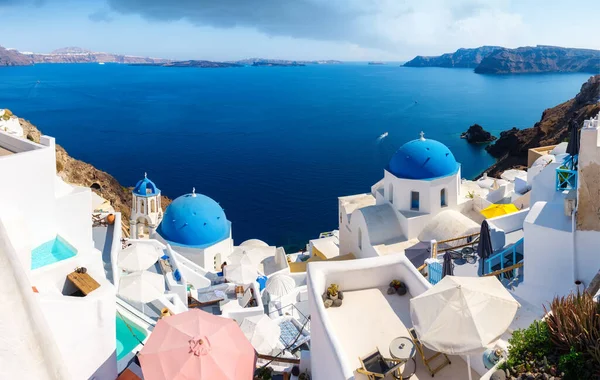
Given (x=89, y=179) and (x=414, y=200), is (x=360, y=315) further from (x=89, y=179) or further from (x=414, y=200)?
(x=89, y=179)

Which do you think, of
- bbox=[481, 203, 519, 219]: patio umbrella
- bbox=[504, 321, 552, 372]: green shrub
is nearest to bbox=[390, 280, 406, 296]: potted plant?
bbox=[504, 321, 552, 372]: green shrub

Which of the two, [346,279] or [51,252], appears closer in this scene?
[346,279]

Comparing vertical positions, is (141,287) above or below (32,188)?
below

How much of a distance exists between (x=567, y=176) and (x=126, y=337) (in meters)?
11.0

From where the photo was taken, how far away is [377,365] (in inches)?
237

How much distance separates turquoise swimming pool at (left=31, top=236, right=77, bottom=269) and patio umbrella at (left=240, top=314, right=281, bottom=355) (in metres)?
7.08

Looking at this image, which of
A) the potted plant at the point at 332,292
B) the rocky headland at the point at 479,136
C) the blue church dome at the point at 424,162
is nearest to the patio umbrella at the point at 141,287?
Result: the potted plant at the point at 332,292

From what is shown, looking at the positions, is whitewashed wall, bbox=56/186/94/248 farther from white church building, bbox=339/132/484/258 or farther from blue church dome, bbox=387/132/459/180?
blue church dome, bbox=387/132/459/180

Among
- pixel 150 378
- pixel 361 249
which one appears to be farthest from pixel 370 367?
pixel 361 249

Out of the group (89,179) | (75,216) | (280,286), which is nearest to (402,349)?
(75,216)

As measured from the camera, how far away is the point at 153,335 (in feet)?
27.2

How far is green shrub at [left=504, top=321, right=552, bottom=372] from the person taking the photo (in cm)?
535

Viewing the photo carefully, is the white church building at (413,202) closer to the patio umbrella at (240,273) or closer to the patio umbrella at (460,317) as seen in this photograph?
the patio umbrella at (240,273)

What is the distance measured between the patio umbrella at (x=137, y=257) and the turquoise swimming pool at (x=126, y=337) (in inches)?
300
